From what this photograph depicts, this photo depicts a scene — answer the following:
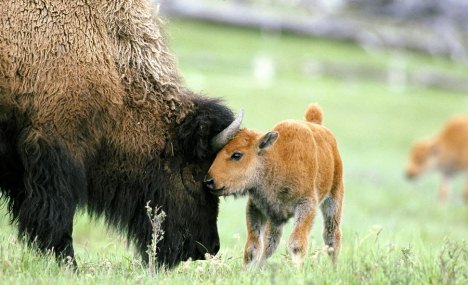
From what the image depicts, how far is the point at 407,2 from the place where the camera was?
44.4 m

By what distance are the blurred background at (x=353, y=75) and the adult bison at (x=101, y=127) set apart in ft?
13.9

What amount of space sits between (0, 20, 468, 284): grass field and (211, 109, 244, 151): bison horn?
2.57 feet

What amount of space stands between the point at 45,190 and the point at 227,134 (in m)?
1.54

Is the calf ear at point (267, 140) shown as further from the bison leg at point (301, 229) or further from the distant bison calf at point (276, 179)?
the bison leg at point (301, 229)

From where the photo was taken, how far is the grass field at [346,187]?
6.37m

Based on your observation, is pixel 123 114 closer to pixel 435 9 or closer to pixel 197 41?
pixel 197 41

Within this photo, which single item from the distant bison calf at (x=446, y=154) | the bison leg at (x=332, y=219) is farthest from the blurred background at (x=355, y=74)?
the bison leg at (x=332, y=219)

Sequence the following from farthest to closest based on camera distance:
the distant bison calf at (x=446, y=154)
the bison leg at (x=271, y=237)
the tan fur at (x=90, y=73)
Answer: the distant bison calf at (x=446, y=154) → the bison leg at (x=271, y=237) → the tan fur at (x=90, y=73)

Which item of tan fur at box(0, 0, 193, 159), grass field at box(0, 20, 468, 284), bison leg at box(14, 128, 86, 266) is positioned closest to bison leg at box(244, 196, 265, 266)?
grass field at box(0, 20, 468, 284)

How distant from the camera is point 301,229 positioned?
7.31 metres

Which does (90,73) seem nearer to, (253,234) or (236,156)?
(236,156)

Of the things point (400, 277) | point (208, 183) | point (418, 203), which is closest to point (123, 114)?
point (208, 183)

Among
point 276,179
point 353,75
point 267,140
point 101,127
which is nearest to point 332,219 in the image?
point 276,179

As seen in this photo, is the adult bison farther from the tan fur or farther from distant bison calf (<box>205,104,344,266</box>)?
distant bison calf (<box>205,104,344,266</box>)
